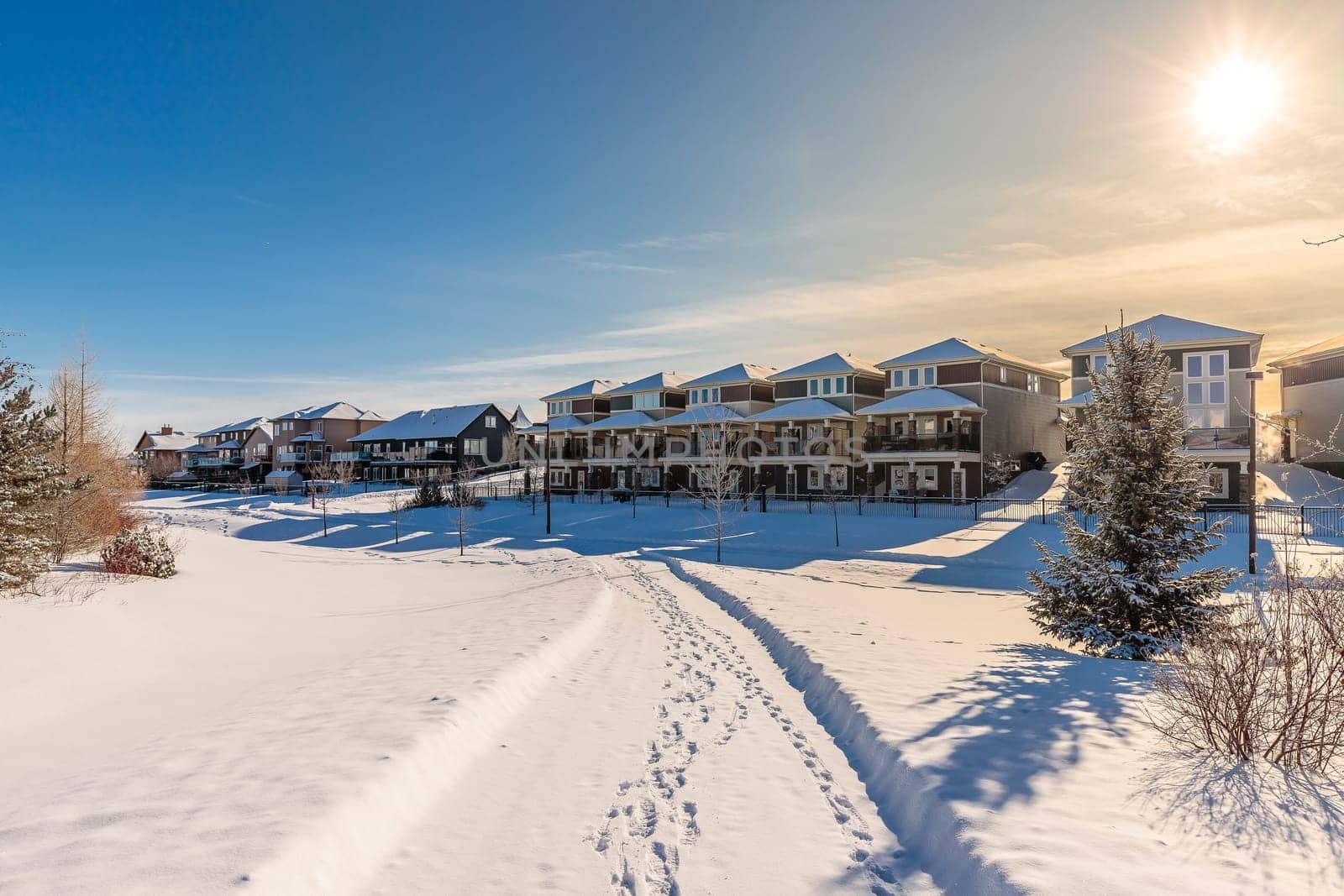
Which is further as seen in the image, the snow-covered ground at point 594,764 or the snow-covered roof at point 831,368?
the snow-covered roof at point 831,368

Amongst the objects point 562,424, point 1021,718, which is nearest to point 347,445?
point 562,424

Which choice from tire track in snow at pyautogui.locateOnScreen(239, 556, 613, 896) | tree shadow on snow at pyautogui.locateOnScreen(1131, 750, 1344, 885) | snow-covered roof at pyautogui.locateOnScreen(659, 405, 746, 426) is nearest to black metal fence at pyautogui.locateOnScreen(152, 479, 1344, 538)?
snow-covered roof at pyautogui.locateOnScreen(659, 405, 746, 426)

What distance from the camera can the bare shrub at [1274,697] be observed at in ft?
22.2

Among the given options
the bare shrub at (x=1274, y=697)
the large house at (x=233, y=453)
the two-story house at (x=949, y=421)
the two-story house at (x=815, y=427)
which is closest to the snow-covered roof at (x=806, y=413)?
the two-story house at (x=815, y=427)

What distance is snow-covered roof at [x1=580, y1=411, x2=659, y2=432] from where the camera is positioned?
183 feet

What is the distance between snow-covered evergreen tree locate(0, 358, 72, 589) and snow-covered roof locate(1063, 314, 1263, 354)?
124 ft

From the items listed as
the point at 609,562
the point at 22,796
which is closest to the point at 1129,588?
the point at 22,796

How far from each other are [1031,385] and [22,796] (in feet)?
170

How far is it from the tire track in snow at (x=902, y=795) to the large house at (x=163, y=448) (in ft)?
354

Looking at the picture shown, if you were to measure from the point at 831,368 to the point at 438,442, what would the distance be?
153 feet

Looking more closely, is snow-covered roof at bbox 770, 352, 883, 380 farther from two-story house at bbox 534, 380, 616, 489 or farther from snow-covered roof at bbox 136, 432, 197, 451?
snow-covered roof at bbox 136, 432, 197, 451

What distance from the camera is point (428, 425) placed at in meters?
81.1

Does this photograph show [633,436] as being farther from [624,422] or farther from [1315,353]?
[1315,353]

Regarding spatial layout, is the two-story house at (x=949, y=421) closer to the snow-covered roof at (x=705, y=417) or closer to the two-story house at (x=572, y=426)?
the snow-covered roof at (x=705, y=417)
